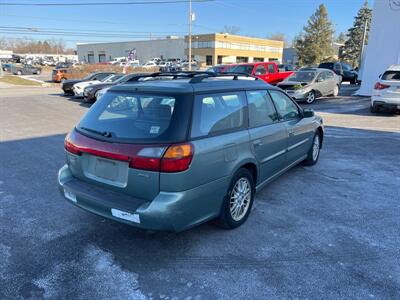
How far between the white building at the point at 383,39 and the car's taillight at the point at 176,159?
15551mm

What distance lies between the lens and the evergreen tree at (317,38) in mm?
62031

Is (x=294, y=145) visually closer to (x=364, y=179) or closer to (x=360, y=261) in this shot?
(x=364, y=179)

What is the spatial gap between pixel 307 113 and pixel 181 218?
328cm

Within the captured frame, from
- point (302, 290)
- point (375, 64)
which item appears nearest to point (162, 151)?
point (302, 290)

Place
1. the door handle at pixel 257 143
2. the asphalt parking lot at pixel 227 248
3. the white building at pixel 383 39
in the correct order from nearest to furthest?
the asphalt parking lot at pixel 227 248, the door handle at pixel 257 143, the white building at pixel 383 39

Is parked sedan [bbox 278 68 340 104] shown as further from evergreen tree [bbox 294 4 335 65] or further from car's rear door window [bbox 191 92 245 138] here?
evergreen tree [bbox 294 4 335 65]

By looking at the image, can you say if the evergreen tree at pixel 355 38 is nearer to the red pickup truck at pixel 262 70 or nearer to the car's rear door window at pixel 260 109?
the red pickup truck at pixel 262 70

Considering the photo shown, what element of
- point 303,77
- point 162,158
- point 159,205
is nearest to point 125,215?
point 159,205

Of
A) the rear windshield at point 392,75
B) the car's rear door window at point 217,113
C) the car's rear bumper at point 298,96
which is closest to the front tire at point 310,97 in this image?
the car's rear bumper at point 298,96

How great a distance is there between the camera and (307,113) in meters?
5.16

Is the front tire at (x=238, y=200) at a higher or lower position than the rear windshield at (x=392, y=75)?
lower

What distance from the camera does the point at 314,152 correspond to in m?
5.71

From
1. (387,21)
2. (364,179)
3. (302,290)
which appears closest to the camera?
(302,290)

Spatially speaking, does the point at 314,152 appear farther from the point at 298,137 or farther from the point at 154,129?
the point at 154,129
